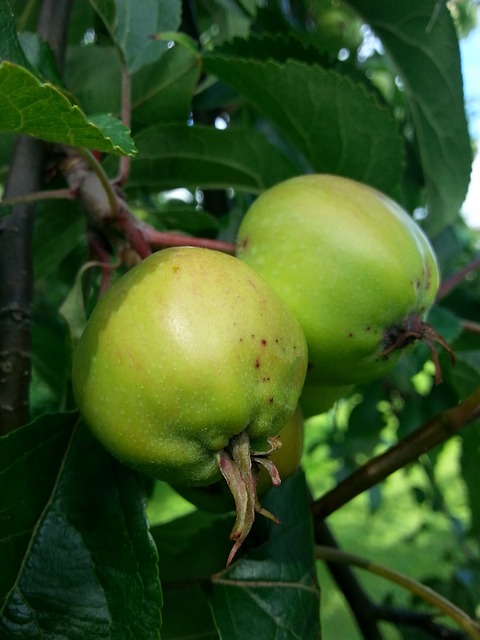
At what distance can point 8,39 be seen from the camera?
1.61 feet

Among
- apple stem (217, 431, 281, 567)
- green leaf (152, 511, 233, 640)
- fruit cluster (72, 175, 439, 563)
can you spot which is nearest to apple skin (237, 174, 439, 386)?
fruit cluster (72, 175, 439, 563)

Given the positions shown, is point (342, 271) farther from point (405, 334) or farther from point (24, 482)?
point (24, 482)

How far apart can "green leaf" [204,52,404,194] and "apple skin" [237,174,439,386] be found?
166 millimetres

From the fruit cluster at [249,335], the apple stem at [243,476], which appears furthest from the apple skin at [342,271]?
the apple stem at [243,476]

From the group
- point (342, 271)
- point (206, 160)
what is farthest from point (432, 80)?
point (342, 271)

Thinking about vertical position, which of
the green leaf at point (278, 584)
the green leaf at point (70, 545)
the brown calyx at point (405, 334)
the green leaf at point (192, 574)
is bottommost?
the green leaf at point (192, 574)

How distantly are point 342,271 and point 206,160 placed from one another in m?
0.34

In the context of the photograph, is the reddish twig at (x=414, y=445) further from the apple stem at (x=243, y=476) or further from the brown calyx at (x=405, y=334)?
the apple stem at (x=243, y=476)

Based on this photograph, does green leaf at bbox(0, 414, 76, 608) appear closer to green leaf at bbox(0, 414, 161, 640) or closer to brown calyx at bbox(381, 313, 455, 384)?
green leaf at bbox(0, 414, 161, 640)

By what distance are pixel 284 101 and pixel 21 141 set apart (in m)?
0.27

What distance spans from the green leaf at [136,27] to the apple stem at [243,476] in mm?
457

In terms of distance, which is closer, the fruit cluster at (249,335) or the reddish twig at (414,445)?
the fruit cluster at (249,335)

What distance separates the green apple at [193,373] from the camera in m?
0.44

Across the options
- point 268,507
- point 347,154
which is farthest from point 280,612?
point 347,154
